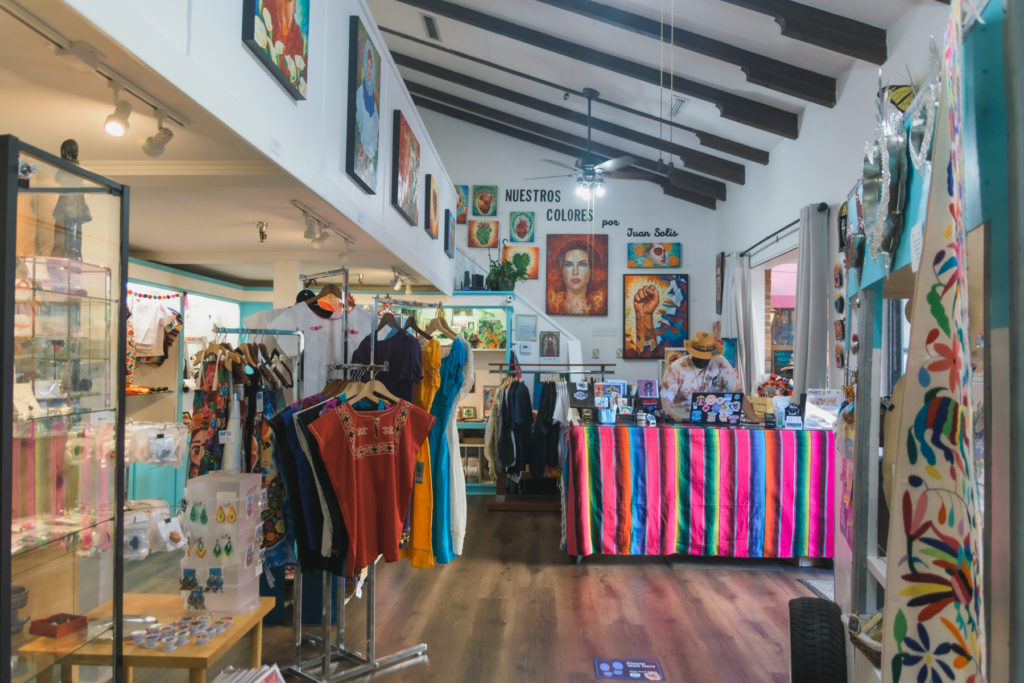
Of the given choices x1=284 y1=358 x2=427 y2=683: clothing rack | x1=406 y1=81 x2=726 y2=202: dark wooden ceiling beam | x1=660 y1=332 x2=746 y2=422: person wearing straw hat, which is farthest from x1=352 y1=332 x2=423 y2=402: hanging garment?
x1=406 y1=81 x2=726 y2=202: dark wooden ceiling beam

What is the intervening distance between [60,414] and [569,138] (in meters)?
9.00

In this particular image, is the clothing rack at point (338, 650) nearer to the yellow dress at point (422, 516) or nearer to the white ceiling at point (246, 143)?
the yellow dress at point (422, 516)

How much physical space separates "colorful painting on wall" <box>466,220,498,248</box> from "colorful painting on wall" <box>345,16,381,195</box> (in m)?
6.26

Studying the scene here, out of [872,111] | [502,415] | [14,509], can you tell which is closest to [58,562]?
[14,509]

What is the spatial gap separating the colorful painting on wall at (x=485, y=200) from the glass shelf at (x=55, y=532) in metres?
9.13

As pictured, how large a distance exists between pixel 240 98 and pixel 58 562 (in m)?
1.59

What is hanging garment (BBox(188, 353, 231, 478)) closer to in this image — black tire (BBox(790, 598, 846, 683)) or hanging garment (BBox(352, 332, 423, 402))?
hanging garment (BBox(352, 332, 423, 402))

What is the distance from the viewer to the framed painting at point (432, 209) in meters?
6.27

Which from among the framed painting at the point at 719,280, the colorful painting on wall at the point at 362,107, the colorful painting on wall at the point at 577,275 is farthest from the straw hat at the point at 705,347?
the colorful painting on wall at the point at 577,275

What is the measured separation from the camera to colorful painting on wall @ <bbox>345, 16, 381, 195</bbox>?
3572mm

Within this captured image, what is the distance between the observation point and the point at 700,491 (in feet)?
15.5

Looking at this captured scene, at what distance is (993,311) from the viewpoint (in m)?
0.91

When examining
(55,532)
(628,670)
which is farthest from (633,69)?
(55,532)

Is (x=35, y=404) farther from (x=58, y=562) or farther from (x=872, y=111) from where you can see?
(x=872, y=111)
